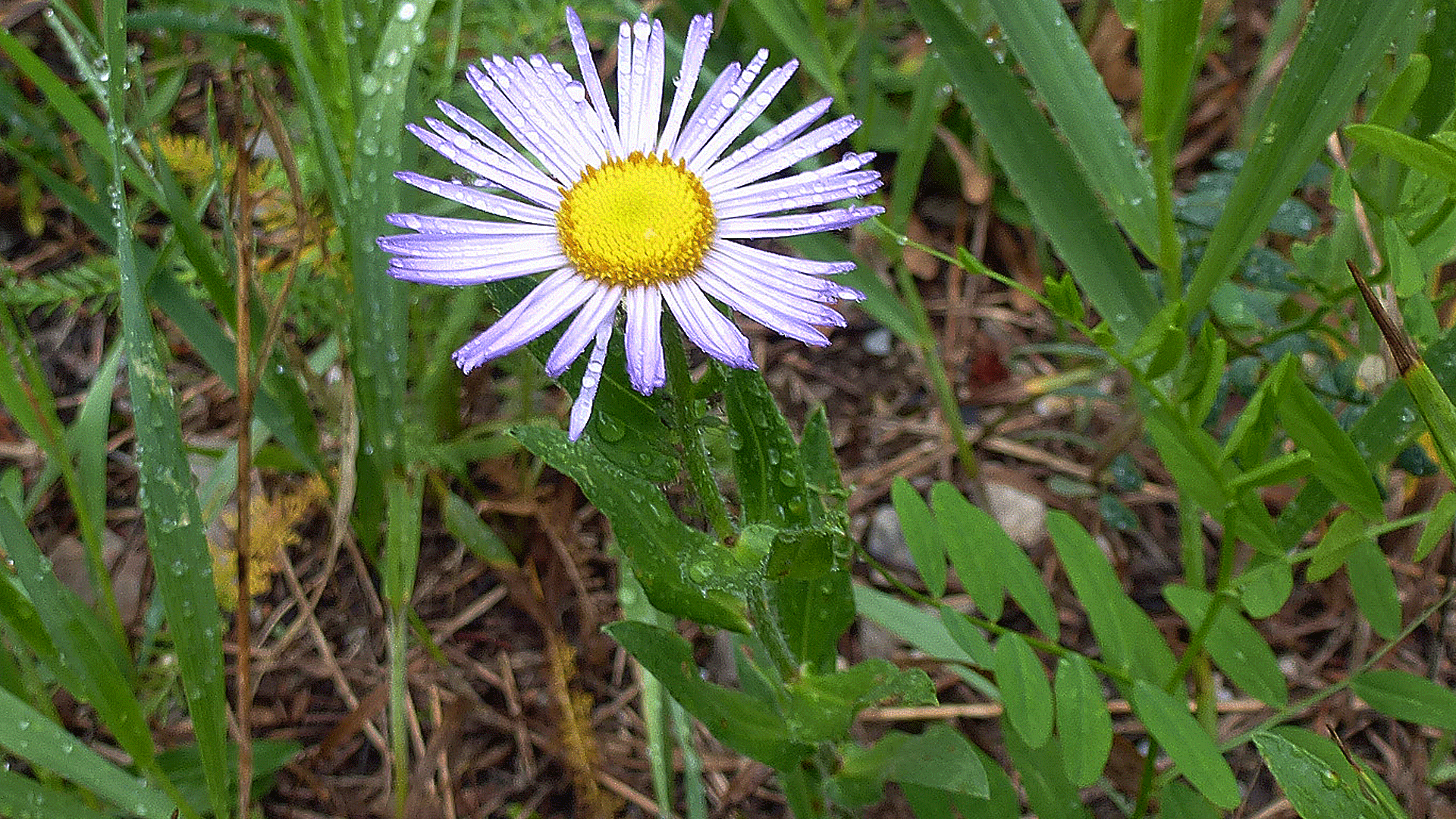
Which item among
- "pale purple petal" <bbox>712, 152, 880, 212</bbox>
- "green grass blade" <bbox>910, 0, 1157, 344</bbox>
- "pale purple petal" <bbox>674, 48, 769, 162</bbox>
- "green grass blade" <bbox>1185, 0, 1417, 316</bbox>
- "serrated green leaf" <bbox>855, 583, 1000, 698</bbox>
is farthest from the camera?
"serrated green leaf" <bbox>855, 583, 1000, 698</bbox>

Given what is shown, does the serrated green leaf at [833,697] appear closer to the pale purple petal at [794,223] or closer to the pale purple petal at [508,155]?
the pale purple petal at [794,223]

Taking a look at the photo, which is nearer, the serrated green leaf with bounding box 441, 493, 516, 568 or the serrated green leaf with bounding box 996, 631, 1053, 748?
the serrated green leaf with bounding box 996, 631, 1053, 748

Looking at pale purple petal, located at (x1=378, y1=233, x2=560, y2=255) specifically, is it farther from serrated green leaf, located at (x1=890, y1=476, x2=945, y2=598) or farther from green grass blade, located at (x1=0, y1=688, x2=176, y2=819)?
green grass blade, located at (x1=0, y1=688, x2=176, y2=819)

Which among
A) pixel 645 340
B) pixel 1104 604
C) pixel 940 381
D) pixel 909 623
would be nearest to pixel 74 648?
pixel 645 340

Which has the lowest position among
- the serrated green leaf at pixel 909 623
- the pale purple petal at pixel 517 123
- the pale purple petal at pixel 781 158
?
the serrated green leaf at pixel 909 623

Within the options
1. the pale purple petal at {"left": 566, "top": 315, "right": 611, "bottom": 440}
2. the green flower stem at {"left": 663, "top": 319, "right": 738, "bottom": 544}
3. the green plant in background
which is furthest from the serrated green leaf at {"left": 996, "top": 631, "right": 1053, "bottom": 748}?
the pale purple petal at {"left": 566, "top": 315, "right": 611, "bottom": 440}

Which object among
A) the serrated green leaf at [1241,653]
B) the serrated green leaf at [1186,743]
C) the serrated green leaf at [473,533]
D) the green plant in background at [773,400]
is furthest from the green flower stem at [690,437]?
the serrated green leaf at [473,533]

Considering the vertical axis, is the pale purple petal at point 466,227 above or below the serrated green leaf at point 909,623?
above

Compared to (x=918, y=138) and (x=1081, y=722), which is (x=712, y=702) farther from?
(x=918, y=138)
